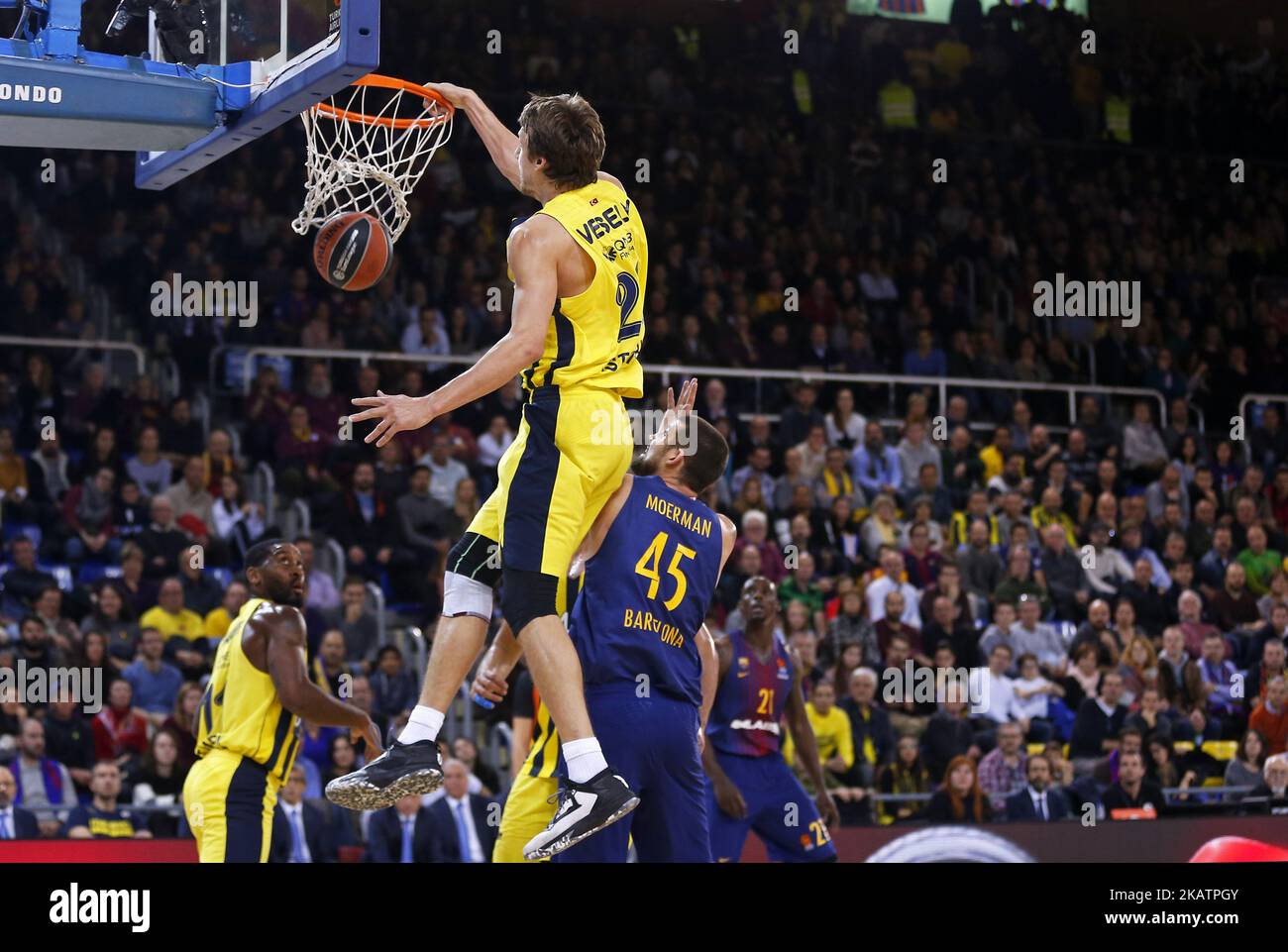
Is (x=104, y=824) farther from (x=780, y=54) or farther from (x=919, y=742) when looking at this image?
(x=780, y=54)

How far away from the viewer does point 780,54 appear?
20.4 meters

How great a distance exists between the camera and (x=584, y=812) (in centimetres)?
554

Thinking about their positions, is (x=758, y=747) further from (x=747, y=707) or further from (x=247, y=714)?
(x=247, y=714)

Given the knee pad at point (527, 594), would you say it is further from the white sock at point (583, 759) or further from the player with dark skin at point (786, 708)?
the player with dark skin at point (786, 708)

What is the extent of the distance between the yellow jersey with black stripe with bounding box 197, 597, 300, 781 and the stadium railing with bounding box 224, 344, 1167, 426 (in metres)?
6.82

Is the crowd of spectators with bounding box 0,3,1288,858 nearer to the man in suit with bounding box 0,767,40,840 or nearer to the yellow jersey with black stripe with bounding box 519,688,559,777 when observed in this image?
the man in suit with bounding box 0,767,40,840

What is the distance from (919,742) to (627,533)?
745 cm

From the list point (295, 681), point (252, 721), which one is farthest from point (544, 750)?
point (252, 721)

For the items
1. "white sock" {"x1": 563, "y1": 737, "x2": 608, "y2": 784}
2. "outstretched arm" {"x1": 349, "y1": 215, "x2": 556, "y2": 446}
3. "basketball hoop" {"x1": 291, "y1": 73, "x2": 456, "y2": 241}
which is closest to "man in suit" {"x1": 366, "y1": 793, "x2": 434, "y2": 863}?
"basketball hoop" {"x1": 291, "y1": 73, "x2": 456, "y2": 241}

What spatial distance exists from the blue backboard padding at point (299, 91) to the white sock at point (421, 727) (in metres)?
2.30

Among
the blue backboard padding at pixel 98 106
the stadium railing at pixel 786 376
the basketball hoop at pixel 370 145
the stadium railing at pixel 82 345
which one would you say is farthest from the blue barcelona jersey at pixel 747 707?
the stadium railing at pixel 82 345

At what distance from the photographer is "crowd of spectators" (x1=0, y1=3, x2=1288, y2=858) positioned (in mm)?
12609

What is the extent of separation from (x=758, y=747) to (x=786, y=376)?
7304 mm

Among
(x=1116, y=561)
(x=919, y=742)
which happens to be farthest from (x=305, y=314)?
(x=1116, y=561)
